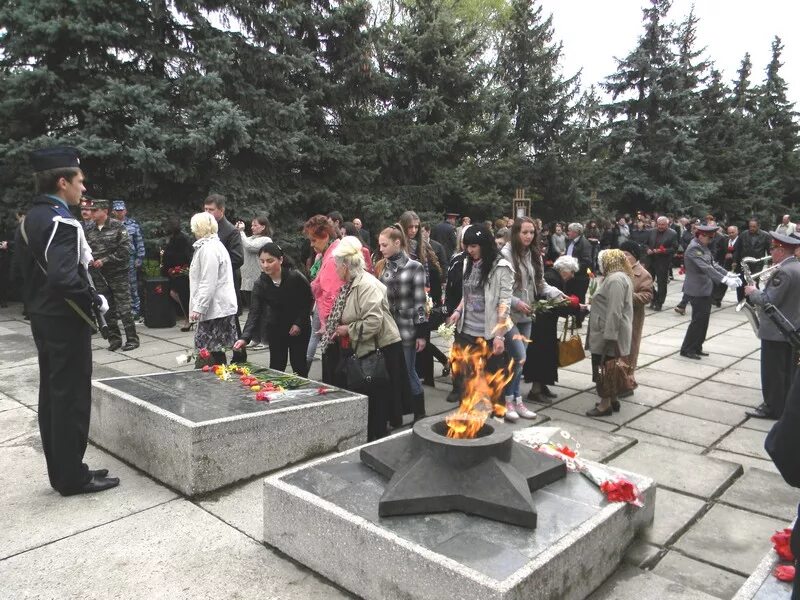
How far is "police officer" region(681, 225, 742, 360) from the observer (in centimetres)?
882

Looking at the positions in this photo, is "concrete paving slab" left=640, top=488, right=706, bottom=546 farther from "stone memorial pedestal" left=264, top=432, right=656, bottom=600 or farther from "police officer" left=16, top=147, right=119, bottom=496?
"police officer" left=16, top=147, right=119, bottom=496

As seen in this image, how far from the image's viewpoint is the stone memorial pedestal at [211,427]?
415 cm

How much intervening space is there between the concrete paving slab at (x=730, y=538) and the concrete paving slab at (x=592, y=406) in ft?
6.52

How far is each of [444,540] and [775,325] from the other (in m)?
4.77

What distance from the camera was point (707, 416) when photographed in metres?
6.32

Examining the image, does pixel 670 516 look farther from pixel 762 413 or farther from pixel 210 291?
pixel 210 291

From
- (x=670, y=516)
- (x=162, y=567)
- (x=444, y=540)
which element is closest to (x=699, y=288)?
(x=670, y=516)

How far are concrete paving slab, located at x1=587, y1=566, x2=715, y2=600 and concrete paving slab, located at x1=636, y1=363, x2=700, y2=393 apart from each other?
174 inches

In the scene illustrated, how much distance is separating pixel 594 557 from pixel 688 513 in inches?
51.4

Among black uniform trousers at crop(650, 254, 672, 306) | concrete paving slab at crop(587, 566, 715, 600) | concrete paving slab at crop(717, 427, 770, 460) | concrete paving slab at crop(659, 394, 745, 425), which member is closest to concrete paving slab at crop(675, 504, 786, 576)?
concrete paving slab at crop(587, 566, 715, 600)

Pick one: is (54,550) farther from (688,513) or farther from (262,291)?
(688,513)

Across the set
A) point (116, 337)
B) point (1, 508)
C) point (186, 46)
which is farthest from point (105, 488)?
point (186, 46)

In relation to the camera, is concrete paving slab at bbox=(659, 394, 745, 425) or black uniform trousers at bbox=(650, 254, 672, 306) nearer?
concrete paving slab at bbox=(659, 394, 745, 425)

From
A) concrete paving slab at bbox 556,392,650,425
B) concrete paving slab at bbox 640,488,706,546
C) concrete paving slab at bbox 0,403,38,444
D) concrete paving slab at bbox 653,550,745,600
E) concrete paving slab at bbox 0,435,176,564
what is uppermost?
concrete paving slab at bbox 640,488,706,546
